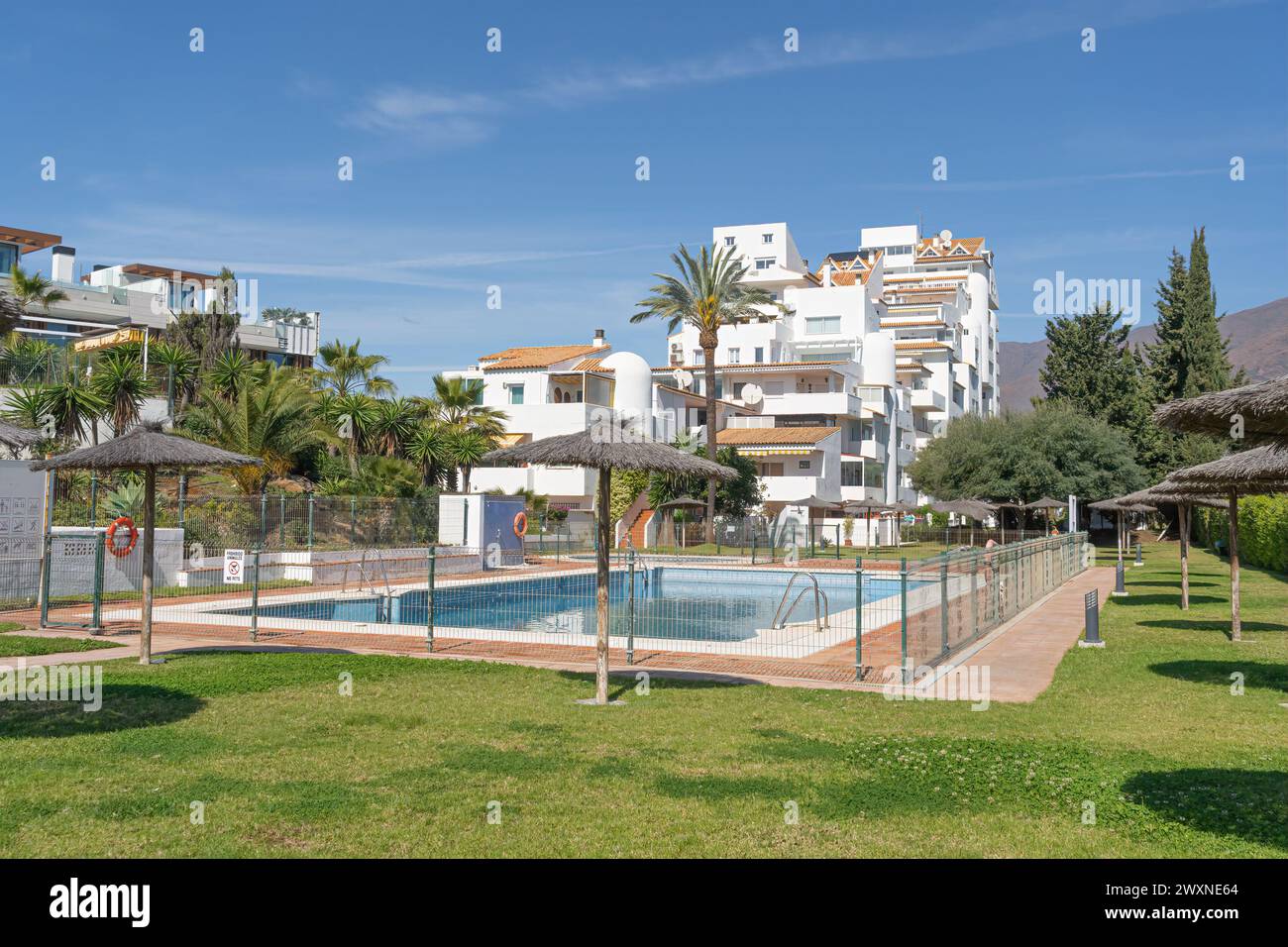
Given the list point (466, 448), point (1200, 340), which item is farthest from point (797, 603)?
point (1200, 340)

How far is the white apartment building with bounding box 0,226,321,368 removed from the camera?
6016cm

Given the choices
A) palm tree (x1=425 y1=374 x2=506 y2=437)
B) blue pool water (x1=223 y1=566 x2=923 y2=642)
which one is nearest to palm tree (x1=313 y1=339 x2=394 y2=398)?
palm tree (x1=425 y1=374 x2=506 y2=437)

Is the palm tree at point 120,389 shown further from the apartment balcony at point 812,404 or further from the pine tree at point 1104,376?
the pine tree at point 1104,376

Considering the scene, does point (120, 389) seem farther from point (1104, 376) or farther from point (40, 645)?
point (1104, 376)

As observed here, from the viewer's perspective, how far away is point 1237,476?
46.9 feet

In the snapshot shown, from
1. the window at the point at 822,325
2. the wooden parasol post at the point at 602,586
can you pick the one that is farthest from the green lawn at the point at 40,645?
the window at the point at 822,325

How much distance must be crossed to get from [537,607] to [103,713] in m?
9.81

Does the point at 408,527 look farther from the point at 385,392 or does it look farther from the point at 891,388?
the point at 891,388

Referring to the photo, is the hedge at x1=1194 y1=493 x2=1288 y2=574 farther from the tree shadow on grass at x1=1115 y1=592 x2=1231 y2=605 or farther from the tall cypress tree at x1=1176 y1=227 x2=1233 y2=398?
the tall cypress tree at x1=1176 y1=227 x2=1233 y2=398

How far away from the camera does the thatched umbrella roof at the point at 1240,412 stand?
29.5 ft

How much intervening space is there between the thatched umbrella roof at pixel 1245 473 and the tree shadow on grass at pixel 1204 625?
283cm
